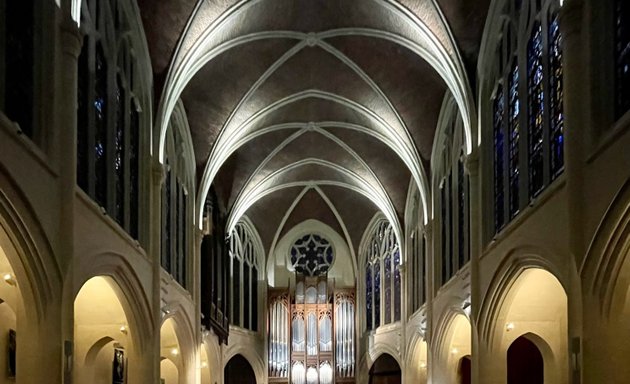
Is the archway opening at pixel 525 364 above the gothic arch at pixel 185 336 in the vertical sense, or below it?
below

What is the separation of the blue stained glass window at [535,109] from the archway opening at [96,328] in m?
7.75

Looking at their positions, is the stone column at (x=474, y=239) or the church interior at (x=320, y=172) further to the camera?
the stone column at (x=474, y=239)

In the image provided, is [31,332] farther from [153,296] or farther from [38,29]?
[153,296]

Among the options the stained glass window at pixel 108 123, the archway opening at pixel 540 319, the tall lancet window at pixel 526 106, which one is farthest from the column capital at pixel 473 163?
the stained glass window at pixel 108 123

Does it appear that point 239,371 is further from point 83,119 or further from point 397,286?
point 83,119

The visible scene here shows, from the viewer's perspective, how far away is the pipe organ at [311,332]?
114 feet

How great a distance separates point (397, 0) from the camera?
682 inches

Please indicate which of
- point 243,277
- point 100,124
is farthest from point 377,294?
point 100,124

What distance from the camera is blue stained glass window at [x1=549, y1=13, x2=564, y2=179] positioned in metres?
12.1

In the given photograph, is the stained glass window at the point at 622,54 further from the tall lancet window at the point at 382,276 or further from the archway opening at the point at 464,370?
the tall lancet window at the point at 382,276

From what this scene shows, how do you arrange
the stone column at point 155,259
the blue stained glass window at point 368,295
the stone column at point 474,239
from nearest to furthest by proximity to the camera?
the stone column at point 474,239 < the stone column at point 155,259 < the blue stained glass window at point 368,295

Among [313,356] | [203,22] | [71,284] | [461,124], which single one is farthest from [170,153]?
[313,356]

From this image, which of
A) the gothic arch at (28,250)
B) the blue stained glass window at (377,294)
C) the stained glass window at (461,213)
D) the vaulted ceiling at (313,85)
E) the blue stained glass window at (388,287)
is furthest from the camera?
the blue stained glass window at (377,294)

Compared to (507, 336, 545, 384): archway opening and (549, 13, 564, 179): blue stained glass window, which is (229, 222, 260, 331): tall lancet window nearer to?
(507, 336, 545, 384): archway opening
